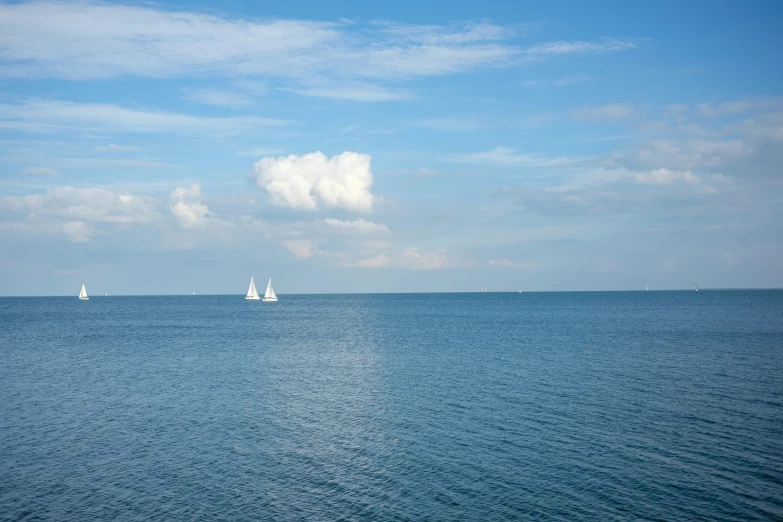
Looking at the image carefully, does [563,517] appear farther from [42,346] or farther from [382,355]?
[42,346]

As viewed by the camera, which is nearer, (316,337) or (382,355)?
(382,355)

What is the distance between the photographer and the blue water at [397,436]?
148ft

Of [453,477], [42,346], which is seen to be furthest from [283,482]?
[42,346]

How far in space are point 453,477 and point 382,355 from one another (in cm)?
7323

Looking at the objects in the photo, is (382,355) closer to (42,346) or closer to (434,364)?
(434,364)

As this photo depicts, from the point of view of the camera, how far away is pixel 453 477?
4991 cm

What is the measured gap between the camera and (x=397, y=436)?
203 feet

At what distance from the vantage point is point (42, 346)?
139 m

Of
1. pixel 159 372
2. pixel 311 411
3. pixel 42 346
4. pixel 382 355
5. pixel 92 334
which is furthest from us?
pixel 92 334

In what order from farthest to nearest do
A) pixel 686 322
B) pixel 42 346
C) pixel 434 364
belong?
pixel 686 322 → pixel 42 346 → pixel 434 364

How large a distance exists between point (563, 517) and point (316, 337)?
125 metres

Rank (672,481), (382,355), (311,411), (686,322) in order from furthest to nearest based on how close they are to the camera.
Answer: (686,322)
(382,355)
(311,411)
(672,481)

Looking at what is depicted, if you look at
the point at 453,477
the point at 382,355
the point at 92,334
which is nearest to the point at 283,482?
the point at 453,477

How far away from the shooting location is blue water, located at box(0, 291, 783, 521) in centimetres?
4497
